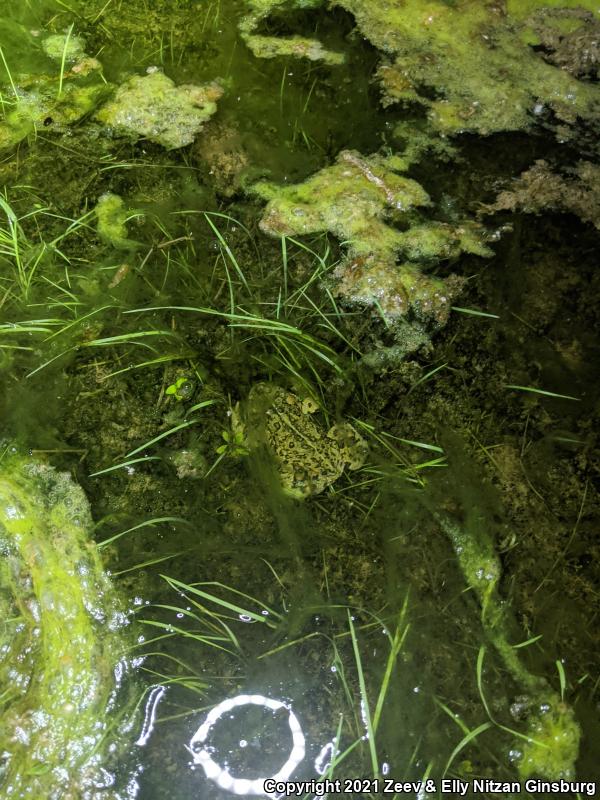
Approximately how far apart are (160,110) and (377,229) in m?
0.97

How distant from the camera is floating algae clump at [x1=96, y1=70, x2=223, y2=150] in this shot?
90.0 inches

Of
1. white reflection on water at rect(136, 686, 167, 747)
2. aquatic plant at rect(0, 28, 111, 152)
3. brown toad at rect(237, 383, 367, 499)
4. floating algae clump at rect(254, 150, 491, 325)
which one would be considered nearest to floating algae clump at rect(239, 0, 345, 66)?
floating algae clump at rect(254, 150, 491, 325)

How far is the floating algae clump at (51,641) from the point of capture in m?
1.44

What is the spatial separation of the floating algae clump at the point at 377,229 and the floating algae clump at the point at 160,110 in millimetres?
401

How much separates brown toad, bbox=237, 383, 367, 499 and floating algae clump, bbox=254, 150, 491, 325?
445mm

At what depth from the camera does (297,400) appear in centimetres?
188

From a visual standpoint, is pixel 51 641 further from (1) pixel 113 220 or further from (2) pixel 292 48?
(2) pixel 292 48

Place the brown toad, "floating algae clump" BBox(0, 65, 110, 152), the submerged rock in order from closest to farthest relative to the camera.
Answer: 1. the brown toad
2. the submerged rock
3. "floating algae clump" BBox(0, 65, 110, 152)

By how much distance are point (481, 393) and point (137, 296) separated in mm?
1166

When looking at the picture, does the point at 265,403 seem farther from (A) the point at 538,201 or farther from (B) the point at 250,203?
(A) the point at 538,201

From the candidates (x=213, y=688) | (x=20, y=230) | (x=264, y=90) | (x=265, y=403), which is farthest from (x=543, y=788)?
(x=264, y=90)

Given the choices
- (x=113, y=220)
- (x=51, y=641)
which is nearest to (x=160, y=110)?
(x=113, y=220)

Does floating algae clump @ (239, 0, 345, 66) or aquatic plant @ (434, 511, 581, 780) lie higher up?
floating algae clump @ (239, 0, 345, 66)

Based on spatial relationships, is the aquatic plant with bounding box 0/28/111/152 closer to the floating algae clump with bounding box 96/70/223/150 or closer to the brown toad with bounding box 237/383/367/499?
the floating algae clump with bounding box 96/70/223/150
